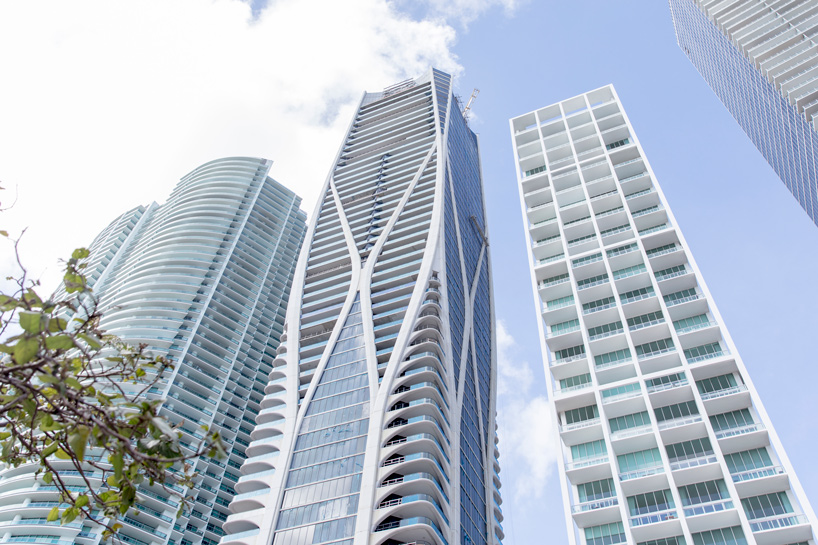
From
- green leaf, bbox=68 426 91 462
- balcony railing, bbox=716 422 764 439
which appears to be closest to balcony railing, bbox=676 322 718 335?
balcony railing, bbox=716 422 764 439

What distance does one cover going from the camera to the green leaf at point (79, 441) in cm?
629

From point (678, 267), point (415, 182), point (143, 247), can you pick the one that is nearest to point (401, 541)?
point (678, 267)

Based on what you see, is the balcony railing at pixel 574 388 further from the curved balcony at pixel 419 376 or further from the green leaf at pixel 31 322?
the green leaf at pixel 31 322

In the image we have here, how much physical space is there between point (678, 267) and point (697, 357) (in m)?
10.2

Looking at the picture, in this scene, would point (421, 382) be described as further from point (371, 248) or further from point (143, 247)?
point (143, 247)

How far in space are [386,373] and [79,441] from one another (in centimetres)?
6429

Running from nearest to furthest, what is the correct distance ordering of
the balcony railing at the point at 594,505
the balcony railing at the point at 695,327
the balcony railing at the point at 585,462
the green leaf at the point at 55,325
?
the green leaf at the point at 55,325
the balcony railing at the point at 594,505
the balcony railing at the point at 585,462
the balcony railing at the point at 695,327

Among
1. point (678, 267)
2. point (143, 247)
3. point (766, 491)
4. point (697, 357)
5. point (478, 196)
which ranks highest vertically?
point (478, 196)

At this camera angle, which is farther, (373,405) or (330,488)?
(373,405)

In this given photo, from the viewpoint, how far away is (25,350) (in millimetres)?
6098

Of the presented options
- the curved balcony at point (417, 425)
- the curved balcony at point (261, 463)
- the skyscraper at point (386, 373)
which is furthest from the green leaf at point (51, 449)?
the curved balcony at point (261, 463)

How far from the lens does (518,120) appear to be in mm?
80812

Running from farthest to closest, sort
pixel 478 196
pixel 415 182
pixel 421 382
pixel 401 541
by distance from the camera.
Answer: pixel 478 196 → pixel 415 182 → pixel 421 382 → pixel 401 541

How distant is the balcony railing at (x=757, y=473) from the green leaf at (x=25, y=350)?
43.5 meters
